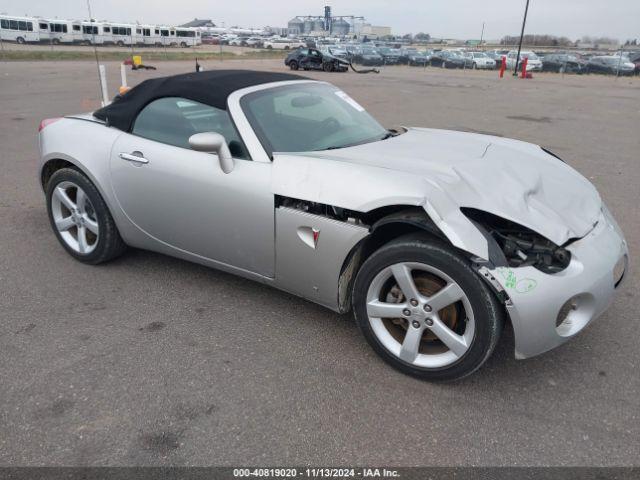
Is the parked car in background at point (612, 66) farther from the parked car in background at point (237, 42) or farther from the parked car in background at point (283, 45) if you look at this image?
the parked car in background at point (237, 42)

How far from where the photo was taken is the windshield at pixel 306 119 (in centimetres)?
A: 321

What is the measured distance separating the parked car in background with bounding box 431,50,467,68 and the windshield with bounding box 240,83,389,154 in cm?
3712

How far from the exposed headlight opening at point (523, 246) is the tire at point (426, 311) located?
0.79 ft

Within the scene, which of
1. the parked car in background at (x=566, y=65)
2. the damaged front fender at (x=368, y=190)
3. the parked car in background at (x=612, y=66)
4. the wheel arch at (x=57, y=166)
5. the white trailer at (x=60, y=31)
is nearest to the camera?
the damaged front fender at (x=368, y=190)

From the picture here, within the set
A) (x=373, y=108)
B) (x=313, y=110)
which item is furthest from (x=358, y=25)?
(x=313, y=110)

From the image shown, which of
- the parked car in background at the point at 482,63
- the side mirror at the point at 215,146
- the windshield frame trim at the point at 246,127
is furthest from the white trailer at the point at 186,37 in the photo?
the side mirror at the point at 215,146

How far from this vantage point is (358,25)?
147625 mm

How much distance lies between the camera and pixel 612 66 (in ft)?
107

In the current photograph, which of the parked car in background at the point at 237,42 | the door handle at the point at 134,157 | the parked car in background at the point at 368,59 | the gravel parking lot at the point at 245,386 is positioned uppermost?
the door handle at the point at 134,157

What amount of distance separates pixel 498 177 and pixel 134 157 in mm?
2323

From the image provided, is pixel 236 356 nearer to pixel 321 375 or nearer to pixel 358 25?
pixel 321 375

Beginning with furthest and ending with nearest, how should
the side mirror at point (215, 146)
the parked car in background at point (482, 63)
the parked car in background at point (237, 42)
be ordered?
1. the parked car in background at point (237, 42)
2. the parked car in background at point (482, 63)
3. the side mirror at point (215, 146)

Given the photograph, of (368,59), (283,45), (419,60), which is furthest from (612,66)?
(283,45)

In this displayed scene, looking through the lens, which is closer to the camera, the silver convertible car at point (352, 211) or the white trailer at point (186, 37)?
the silver convertible car at point (352, 211)
